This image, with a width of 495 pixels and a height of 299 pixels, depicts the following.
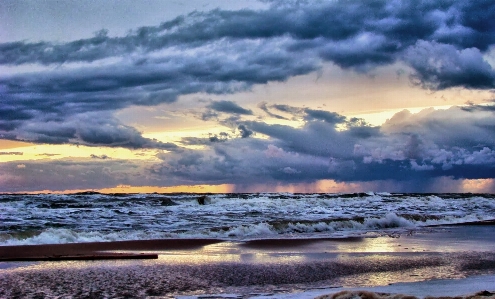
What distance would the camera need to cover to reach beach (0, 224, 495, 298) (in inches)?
324

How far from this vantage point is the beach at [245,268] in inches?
324

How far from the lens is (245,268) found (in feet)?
35.0

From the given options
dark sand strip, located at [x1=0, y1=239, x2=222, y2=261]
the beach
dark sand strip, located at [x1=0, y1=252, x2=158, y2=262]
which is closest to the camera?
the beach

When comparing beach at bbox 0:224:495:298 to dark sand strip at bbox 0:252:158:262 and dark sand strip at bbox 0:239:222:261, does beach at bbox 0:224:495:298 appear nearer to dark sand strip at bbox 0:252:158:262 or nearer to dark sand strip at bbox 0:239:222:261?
dark sand strip at bbox 0:239:222:261

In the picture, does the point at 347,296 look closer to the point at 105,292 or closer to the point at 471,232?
the point at 105,292

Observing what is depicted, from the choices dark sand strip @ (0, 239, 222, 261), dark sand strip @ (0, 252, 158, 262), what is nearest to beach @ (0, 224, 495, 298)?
dark sand strip @ (0, 239, 222, 261)

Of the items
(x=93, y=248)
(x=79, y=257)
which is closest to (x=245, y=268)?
(x=79, y=257)

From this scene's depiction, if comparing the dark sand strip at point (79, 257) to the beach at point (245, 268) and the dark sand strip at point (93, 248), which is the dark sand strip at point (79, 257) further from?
the beach at point (245, 268)

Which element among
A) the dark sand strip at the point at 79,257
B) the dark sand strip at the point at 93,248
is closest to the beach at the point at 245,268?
the dark sand strip at the point at 93,248

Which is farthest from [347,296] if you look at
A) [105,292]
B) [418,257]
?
[418,257]

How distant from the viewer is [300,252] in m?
13.8

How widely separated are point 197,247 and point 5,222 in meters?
11.7

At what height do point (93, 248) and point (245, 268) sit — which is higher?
point (93, 248)

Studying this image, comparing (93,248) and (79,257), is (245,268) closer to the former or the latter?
(79,257)
